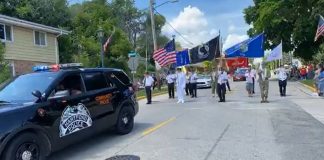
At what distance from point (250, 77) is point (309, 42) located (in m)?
27.9

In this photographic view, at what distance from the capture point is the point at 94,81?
10305 mm

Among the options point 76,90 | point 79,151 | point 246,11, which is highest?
point 246,11

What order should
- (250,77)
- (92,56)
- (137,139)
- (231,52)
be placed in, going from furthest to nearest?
(92,56) < (231,52) < (250,77) < (137,139)

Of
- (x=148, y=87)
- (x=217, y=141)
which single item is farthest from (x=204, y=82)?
(x=217, y=141)

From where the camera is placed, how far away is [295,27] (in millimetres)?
46312

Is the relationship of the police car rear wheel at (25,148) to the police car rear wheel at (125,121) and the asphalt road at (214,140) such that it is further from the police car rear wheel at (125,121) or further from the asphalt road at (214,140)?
the police car rear wheel at (125,121)

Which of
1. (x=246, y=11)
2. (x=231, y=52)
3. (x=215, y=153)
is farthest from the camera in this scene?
(x=246, y=11)

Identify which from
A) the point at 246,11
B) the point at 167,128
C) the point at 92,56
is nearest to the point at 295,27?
the point at 246,11

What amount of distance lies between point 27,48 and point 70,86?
69.8ft

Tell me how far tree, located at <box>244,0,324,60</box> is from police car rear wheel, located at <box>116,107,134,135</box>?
34.5 m

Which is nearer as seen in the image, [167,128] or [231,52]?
[167,128]

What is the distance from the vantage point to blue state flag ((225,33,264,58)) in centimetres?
2862

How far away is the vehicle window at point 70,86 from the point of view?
897cm

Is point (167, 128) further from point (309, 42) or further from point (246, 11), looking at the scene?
point (246, 11)
